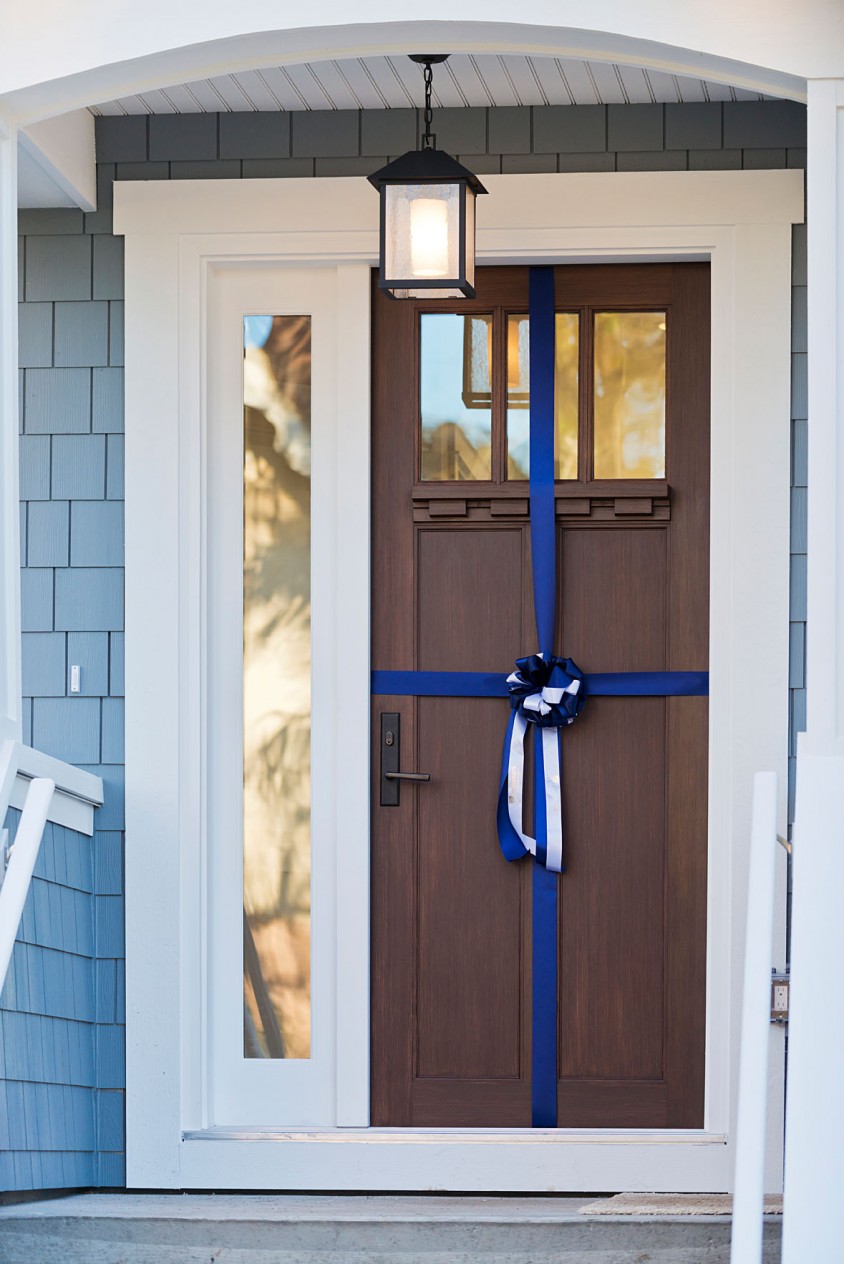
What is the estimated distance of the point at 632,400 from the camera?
3598 mm

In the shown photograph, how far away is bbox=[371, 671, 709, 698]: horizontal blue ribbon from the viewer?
355 centimetres

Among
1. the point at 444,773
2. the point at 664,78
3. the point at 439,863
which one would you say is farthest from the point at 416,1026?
the point at 664,78

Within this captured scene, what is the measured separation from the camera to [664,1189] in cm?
345

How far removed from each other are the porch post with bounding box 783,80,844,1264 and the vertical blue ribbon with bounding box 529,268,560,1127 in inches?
44.3

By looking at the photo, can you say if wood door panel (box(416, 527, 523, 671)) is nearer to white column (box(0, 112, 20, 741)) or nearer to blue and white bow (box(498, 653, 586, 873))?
blue and white bow (box(498, 653, 586, 873))

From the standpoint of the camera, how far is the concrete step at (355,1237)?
3027 millimetres

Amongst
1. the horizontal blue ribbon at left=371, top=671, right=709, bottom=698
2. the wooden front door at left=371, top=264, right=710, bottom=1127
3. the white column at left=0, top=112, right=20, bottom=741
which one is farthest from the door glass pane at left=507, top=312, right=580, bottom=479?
the white column at left=0, top=112, right=20, bottom=741

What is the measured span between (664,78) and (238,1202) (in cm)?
286

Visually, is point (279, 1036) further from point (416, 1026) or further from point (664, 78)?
point (664, 78)

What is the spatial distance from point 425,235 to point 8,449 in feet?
3.30

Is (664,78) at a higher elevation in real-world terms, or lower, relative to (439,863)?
higher

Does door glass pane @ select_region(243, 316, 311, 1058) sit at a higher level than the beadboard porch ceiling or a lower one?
lower

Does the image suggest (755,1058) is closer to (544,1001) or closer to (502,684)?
(544,1001)

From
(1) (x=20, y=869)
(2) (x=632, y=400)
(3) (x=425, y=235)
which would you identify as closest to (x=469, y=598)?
(2) (x=632, y=400)
